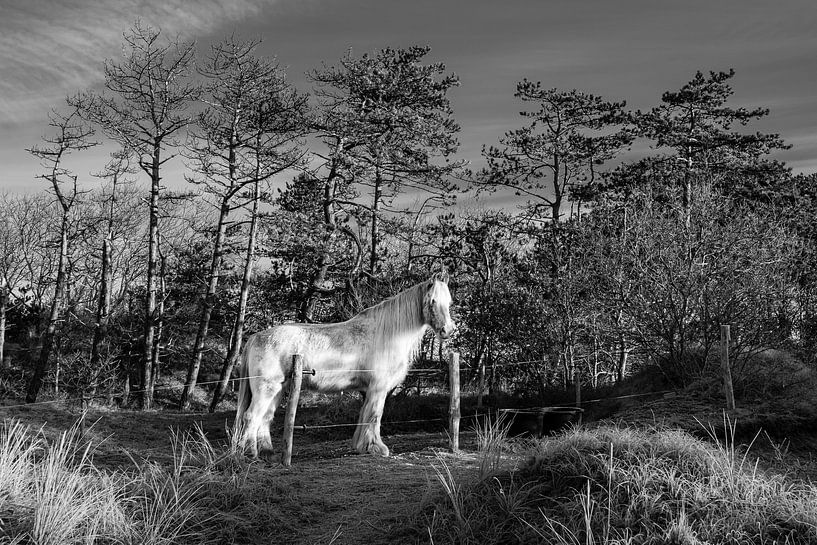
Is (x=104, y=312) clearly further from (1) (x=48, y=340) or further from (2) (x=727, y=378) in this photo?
(2) (x=727, y=378)

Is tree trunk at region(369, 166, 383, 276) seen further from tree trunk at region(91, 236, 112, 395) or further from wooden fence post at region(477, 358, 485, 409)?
tree trunk at region(91, 236, 112, 395)

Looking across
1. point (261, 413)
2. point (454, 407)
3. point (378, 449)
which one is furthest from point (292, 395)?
point (454, 407)

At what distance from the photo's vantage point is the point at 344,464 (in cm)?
791

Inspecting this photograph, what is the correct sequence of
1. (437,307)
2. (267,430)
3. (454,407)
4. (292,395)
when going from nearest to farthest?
(292,395) → (267,430) → (437,307) → (454,407)

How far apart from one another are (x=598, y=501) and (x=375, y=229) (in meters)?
18.0

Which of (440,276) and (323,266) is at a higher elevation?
(323,266)

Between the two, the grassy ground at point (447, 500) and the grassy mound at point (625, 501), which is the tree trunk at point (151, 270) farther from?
the grassy mound at point (625, 501)

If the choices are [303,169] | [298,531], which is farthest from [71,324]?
[298,531]

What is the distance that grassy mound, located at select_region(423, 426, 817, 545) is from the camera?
4508 millimetres

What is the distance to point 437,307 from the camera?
913cm

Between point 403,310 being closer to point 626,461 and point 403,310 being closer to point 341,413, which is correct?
point 626,461

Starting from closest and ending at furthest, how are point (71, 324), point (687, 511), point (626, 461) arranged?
point (687, 511) → point (626, 461) → point (71, 324)

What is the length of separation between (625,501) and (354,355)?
4.85 meters

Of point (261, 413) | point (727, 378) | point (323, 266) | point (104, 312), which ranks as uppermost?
point (323, 266)
